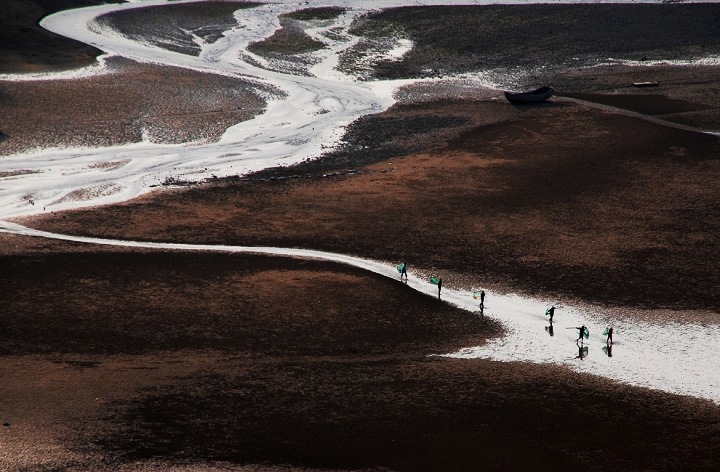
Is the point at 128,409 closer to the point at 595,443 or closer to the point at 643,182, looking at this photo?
the point at 595,443

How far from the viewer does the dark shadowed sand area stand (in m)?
22.0

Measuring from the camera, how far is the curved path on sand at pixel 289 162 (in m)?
26.9

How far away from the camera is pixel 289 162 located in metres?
47.5

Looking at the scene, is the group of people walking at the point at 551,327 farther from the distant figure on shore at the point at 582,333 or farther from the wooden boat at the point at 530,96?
the wooden boat at the point at 530,96

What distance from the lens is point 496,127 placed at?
53.4 meters

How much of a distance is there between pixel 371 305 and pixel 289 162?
19414 millimetres

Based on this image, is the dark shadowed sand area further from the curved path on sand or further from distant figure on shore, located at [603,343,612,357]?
distant figure on shore, located at [603,343,612,357]

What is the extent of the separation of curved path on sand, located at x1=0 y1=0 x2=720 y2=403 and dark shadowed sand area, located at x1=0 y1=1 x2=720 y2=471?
3.04 ft

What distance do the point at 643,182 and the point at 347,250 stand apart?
1645 centimetres

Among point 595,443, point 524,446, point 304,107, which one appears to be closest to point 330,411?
point 524,446

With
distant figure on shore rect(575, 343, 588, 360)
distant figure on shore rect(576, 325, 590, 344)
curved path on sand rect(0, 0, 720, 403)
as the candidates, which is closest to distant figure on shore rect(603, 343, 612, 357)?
curved path on sand rect(0, 0, 720, 403)

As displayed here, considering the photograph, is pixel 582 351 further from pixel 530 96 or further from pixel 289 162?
pixel 530 96

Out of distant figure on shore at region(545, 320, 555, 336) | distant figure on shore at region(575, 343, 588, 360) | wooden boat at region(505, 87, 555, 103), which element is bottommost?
distant figure on shore at region(575, 343, 588, 360)

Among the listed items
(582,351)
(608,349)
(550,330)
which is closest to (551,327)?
(550,330)
